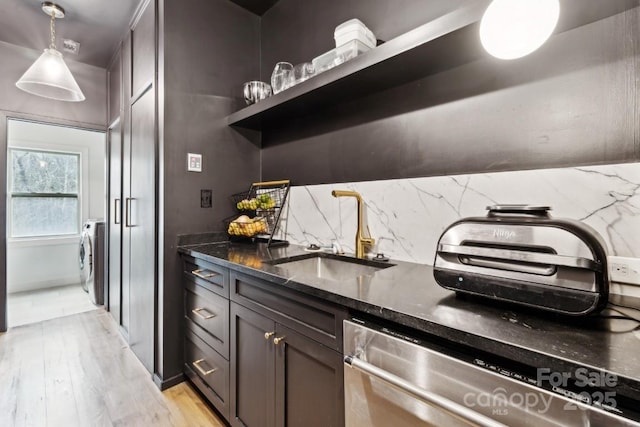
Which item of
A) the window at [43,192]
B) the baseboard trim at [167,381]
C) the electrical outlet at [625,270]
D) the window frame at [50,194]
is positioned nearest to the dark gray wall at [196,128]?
the baseboard trim at [167,381]

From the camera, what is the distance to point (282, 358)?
1.18m

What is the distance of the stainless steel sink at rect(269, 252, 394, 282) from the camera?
5.02 ft

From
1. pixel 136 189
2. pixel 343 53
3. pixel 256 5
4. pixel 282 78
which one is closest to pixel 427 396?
pixel 343 53

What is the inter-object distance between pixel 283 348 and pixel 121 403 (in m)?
1.39

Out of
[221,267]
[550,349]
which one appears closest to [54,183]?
[221,267]

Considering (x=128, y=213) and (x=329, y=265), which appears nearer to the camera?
(x=329, y=265)

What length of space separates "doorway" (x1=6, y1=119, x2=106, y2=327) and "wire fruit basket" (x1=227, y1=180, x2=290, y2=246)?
→ 2715 millimetres

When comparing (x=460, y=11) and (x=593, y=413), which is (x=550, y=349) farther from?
(x=460, y=11)

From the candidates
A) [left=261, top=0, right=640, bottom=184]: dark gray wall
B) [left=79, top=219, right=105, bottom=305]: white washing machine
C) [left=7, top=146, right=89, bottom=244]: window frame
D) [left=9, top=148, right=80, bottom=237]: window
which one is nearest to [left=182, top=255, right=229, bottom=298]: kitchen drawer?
[left=261, top=0, right=640, bottom=184]: dark gray wall

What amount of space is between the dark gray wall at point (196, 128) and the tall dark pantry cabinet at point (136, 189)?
0.13 m

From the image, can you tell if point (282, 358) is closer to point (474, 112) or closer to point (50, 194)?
point (474, 112)

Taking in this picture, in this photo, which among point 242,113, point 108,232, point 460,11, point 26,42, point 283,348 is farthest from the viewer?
point 108,232

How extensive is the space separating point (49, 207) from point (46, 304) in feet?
5.18

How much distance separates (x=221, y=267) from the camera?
154 centimetres
